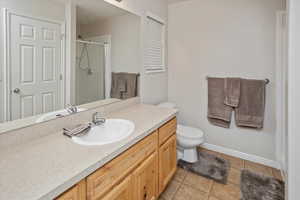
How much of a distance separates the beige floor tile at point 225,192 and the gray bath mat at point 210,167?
0.24ft

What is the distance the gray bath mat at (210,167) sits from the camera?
1946mm

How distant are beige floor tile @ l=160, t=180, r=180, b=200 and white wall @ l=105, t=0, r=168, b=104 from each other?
1040 mm

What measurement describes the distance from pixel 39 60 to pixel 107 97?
2.37 ft

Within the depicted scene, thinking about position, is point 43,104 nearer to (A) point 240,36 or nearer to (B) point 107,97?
(B) point 107,97

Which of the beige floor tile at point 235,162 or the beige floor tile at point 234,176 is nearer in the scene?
the beige floor tile at point 234,176

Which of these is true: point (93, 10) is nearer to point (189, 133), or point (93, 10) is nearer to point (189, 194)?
point (189, 133)

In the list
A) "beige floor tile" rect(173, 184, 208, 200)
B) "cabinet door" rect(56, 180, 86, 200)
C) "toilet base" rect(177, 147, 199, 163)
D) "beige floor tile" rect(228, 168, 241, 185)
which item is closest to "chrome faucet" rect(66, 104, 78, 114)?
"cabinet door" rect(56, 180, 86, 200)

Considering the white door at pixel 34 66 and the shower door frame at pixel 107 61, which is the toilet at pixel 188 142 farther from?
the white door at pixel 34 66

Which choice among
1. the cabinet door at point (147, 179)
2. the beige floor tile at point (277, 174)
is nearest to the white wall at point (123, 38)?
the cabinet door at point (147, 179)

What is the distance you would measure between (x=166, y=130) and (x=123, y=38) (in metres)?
1.11

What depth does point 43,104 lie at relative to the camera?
1.20 metres

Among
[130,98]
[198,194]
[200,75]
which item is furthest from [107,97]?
[200,75]

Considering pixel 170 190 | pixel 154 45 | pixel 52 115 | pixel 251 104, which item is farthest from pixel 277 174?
pixel 52 115

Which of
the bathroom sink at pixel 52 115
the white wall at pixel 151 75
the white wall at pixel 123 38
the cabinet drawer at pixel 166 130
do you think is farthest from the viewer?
the white wall at pixel 151 75
